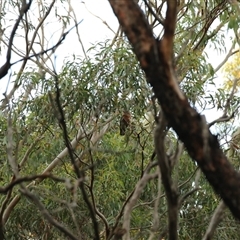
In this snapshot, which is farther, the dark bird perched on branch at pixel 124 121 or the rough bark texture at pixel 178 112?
the dark bird perched on branch at pixel 124 121

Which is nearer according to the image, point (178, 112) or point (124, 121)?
point (178, 112)

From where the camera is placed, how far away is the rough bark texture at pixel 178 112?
3.49ft

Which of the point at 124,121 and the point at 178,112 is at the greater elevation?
the point at 124,121

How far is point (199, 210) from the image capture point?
4.25 meters

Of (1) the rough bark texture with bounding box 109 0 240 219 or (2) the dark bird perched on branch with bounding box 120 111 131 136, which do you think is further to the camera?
(2) the dark bird perched on branch with bounding box 120 111 131 136

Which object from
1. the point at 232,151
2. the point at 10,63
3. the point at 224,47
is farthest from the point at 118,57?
the point at 10,63

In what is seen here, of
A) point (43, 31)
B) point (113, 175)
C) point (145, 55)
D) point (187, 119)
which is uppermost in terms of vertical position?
point (43, 31)

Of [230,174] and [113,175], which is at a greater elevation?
[113,175]

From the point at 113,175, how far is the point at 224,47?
1.89 m

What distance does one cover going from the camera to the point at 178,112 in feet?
3.51

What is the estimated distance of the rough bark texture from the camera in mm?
1062

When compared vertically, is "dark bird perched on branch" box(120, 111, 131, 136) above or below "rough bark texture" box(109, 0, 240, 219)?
above

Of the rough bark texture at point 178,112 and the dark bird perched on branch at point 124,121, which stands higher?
the dark bird perched on branch at point 124,121

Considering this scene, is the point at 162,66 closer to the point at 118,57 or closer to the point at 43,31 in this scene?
the point at 118,57
